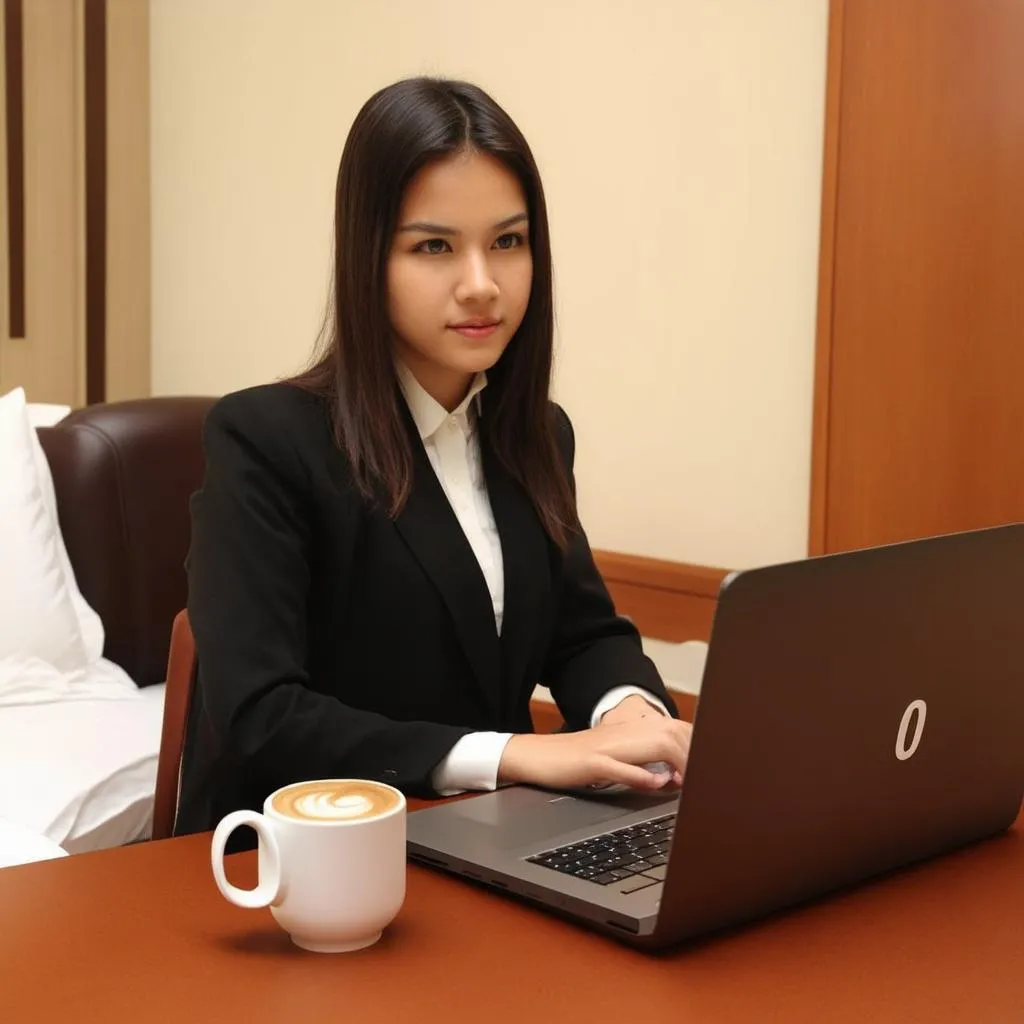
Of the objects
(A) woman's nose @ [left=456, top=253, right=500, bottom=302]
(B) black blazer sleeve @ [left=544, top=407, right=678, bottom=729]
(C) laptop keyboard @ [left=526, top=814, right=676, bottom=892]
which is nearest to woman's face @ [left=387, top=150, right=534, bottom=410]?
(A) woman's nose @ [left=456, top=253, right=500, bottom=302]

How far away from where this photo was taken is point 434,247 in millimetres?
1481

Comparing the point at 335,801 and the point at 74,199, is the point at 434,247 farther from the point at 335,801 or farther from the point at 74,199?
the point at 74,199

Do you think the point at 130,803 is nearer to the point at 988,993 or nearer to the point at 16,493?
the point at 16,493

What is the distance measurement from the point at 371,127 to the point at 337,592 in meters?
0.47

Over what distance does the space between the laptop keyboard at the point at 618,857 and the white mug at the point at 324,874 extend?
0.15 metres

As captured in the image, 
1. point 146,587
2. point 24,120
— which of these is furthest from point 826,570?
point 24,120

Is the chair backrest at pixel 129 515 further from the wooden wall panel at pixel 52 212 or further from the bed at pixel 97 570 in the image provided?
the wooden wall panel at pixel 52 212

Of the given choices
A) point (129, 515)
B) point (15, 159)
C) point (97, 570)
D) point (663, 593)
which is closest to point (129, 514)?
point (129, 515)

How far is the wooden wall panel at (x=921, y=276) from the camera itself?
2.29 metres

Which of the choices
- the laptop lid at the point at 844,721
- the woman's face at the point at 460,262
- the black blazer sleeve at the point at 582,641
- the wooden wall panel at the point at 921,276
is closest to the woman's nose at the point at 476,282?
the woman's face at the point at 460,262

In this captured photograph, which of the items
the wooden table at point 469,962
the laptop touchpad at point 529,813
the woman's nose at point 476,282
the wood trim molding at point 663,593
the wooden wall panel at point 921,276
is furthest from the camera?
the wood trim molding at point 663,593

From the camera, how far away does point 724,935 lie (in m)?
0.96

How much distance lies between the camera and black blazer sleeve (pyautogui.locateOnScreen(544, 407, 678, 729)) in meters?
1.63

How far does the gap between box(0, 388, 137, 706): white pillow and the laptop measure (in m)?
1.47
